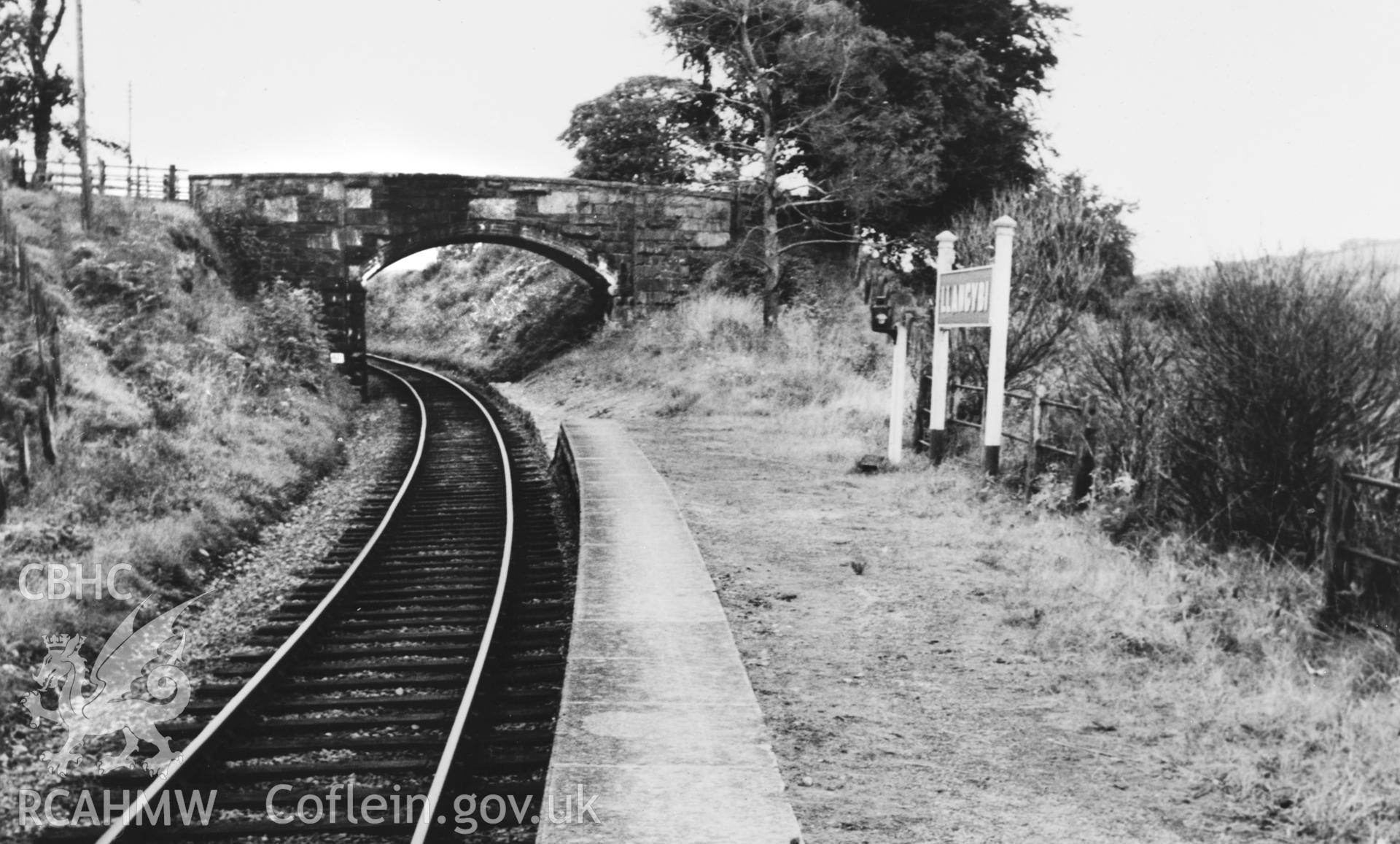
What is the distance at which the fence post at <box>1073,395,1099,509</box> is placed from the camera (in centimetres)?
1018

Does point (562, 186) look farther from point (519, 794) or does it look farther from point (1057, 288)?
point (519, 794)

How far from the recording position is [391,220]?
2564 centimetres

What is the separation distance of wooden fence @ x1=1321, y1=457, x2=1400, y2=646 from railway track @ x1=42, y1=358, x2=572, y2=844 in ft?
15.5

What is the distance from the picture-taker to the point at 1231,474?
845 centimetres

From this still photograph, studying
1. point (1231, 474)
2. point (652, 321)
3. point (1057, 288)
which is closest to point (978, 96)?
point (652, 321)

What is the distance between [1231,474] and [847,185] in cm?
1730

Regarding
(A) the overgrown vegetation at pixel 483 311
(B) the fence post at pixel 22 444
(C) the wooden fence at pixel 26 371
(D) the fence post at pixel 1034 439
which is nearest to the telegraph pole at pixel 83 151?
(C) the wooden fence at pixel 26 371

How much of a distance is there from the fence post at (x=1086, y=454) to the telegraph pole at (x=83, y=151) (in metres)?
19.8

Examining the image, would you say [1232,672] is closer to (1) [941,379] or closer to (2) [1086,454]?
(2) [1086,454]

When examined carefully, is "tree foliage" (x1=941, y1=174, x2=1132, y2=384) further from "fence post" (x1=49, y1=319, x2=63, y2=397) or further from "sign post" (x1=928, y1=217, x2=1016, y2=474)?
"fence post" (x1=49, y1=319, x2=63, y2=397)

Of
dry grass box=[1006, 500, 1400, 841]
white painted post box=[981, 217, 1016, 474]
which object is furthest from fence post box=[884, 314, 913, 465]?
dry grass box=[1006, 500, 1400, 841]

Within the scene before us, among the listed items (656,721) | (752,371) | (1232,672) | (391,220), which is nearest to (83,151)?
(391,220)

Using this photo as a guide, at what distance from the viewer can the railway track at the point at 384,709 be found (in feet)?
17.1

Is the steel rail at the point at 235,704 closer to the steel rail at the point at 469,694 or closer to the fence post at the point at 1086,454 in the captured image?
the steel rail at the point at 469,694
